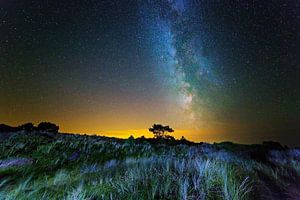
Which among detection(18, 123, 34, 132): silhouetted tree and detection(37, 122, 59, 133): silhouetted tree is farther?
detection(37, 122, 59, 133): silhouetted tree

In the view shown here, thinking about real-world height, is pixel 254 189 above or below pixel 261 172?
below

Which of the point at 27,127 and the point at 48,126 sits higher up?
the point at 48,126

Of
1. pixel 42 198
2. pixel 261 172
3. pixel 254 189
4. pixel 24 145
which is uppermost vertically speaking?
pixel 24 145

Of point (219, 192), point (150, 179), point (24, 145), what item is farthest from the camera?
point (24, 145)

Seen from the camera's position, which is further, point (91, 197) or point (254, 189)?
point (254, 189)

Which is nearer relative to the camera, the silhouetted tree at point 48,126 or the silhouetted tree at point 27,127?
the silhouetted tree at point 27,127

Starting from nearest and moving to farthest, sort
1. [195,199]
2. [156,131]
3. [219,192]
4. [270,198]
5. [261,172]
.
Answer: [195,199], [219,192], [270,198], [261,172], [156,131]

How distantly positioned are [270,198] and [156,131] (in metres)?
44.8

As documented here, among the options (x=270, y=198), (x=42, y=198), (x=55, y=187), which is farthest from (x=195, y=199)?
(x=55, y=187)

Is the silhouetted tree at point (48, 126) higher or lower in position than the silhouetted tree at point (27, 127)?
higher

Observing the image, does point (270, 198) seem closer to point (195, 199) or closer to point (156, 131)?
point (195, 199)

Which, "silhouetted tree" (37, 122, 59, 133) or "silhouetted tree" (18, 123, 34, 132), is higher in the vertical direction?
"silhouetted tree" (37, 122, 59, 133)

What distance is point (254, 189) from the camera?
4328mm

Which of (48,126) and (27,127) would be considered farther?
(48,126)
